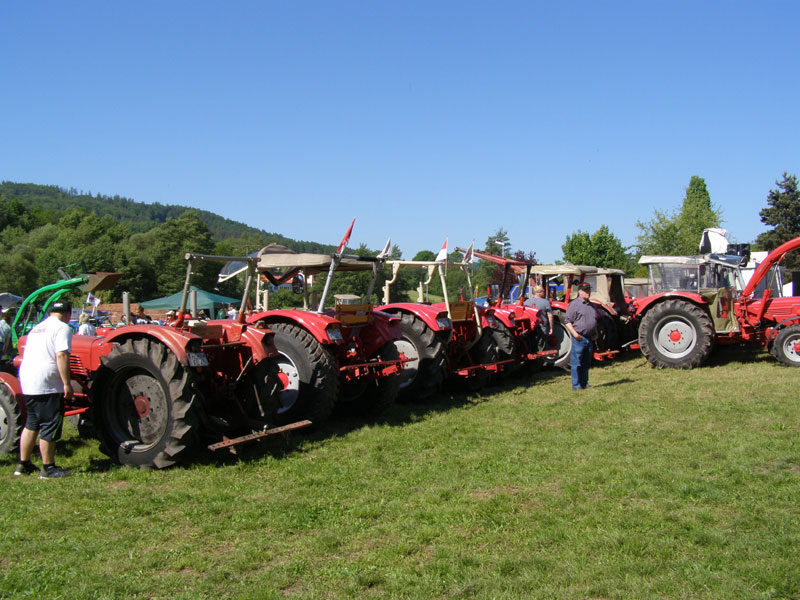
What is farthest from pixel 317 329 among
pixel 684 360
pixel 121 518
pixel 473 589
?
pixel 684 360

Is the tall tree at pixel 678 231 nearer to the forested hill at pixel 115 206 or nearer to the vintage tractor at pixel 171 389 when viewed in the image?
the vintage tractor at pixel 171 389

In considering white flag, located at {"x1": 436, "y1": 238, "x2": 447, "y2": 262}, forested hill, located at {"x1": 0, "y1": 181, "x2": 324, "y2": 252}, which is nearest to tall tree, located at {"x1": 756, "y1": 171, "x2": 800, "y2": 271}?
white flag, located at {"x1": 436, "y1": 238, "x2": 447, "y2": 262}

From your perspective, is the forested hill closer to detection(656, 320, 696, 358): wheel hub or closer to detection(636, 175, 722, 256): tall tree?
detection(636, 175, 722, 256): tall tree

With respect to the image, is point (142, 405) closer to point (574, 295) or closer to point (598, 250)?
point (574, 295)

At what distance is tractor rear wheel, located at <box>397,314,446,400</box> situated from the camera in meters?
8.41

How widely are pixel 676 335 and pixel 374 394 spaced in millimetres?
6331

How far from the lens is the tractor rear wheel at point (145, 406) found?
520cm

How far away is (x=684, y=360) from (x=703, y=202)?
35352mm

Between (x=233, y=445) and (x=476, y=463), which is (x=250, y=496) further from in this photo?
(x=476, y=463)

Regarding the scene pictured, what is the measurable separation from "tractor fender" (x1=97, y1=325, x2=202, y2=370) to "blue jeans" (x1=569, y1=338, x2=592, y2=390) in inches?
223

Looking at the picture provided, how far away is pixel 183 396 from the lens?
5211 mm

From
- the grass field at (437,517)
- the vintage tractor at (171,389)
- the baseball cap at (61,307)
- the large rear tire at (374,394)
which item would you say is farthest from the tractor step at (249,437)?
the baseball cap at (61,307)

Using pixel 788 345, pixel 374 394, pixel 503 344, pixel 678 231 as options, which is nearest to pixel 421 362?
pixel 374 394

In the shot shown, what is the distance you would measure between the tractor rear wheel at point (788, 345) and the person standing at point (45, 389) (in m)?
10.3
